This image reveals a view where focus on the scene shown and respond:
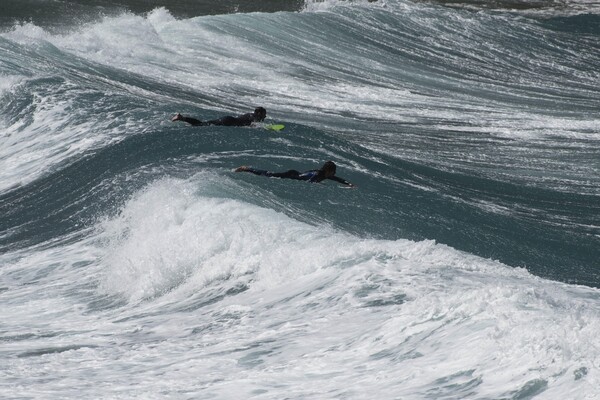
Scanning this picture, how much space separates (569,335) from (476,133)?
43.7 ft

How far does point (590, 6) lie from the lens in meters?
36.7

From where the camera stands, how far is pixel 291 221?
13.2m

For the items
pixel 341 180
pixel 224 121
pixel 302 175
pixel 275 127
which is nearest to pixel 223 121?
pixel 224 121

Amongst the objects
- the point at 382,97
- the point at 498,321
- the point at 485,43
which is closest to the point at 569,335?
the point at 498,321

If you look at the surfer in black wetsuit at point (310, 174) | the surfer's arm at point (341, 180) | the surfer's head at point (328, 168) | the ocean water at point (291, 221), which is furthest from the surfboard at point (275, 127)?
the surfer's head at point (328, 168)

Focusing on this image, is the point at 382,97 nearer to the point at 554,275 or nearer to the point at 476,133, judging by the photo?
the point at 476,133

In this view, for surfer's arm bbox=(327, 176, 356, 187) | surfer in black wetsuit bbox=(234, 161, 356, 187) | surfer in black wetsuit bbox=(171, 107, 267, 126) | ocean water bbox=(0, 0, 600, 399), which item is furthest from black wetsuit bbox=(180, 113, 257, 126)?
surfer's arm bbox=(327, 176, 356, 187)

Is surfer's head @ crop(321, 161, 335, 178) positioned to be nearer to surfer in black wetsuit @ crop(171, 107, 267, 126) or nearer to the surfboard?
the surfboard

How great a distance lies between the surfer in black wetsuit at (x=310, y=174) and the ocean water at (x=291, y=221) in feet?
0.59

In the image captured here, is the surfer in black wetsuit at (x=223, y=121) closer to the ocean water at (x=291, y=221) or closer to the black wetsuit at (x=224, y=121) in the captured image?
the black wetsuit at (x=224, y=121)

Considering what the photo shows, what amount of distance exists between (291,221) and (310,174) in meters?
2.60

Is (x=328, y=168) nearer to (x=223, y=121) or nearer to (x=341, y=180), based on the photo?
(x=341, y=180)

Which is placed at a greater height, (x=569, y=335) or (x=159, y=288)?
(x=569, y=335)

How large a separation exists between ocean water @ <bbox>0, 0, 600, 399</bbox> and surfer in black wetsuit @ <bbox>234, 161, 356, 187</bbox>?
0.59ft
